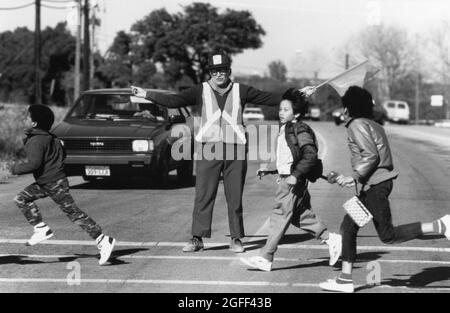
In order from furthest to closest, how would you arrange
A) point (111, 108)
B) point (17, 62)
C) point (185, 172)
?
point (17, 62) < point (185, 172) < point (111, 108)

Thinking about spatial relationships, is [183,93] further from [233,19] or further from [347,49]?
[347,49]

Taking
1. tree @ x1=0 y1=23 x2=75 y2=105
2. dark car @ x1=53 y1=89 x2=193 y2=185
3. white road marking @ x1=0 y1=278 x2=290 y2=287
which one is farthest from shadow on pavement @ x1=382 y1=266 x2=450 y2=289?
tree @ x1=0 y1=23 x2=75 y2=105

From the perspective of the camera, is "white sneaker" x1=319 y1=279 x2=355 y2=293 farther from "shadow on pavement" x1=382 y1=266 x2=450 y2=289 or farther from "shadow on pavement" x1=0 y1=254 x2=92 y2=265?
"shadow on pavement" x1=0 y1=254 x2=92 y2=265

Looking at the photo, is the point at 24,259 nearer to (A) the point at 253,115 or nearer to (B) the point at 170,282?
(B) the point at 170,282

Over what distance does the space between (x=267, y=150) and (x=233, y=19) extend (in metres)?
50.0

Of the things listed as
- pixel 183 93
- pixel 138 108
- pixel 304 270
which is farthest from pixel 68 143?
pixel 304 270

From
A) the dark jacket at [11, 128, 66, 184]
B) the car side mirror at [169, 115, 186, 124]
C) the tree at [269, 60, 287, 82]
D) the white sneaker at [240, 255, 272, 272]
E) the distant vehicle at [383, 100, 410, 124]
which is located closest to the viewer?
the white sneaker at [240, 255, 272, 272]

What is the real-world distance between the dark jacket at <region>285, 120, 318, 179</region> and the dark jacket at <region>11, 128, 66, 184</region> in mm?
2188

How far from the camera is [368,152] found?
6.96m

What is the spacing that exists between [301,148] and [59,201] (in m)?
2.36

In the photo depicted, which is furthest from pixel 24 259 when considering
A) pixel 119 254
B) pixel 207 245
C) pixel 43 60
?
pixel 43 60

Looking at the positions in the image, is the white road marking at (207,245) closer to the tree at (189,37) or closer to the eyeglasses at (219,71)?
the eyeglasses at (219,71)

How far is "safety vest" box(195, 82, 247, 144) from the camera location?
29.6 ft

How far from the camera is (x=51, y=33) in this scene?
8006 cm
